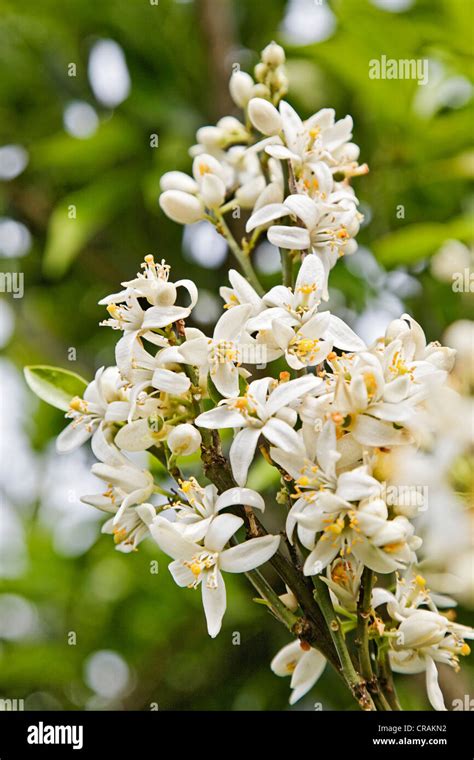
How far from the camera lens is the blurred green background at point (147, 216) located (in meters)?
1.42

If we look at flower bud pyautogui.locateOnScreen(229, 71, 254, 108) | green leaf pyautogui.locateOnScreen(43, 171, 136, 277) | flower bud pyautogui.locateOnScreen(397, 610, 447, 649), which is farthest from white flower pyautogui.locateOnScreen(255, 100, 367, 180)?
green leaf pyautogui.locateOnScreen(43, 171, 136, 277)

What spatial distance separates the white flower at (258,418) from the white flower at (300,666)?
156 millimetres

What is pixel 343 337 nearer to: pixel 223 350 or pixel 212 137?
pixel 223 350

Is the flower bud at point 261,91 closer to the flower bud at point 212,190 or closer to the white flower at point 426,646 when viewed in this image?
the flower bud at point 212,190

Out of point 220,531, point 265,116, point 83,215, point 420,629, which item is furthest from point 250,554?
point 83,215

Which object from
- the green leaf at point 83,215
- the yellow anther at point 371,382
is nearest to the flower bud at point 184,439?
the yellow anther at point 371,382

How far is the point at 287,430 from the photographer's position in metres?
0.53

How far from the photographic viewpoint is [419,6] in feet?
5.13

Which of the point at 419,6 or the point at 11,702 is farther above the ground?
the point at 419,6

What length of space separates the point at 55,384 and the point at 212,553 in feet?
0.75

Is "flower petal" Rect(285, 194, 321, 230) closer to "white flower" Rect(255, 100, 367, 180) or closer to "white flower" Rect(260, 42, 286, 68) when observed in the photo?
"white flower" Rect(255, 100, 367, 180)

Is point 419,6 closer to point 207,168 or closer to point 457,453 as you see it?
point 207,168

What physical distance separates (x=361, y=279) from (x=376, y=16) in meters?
0.41
